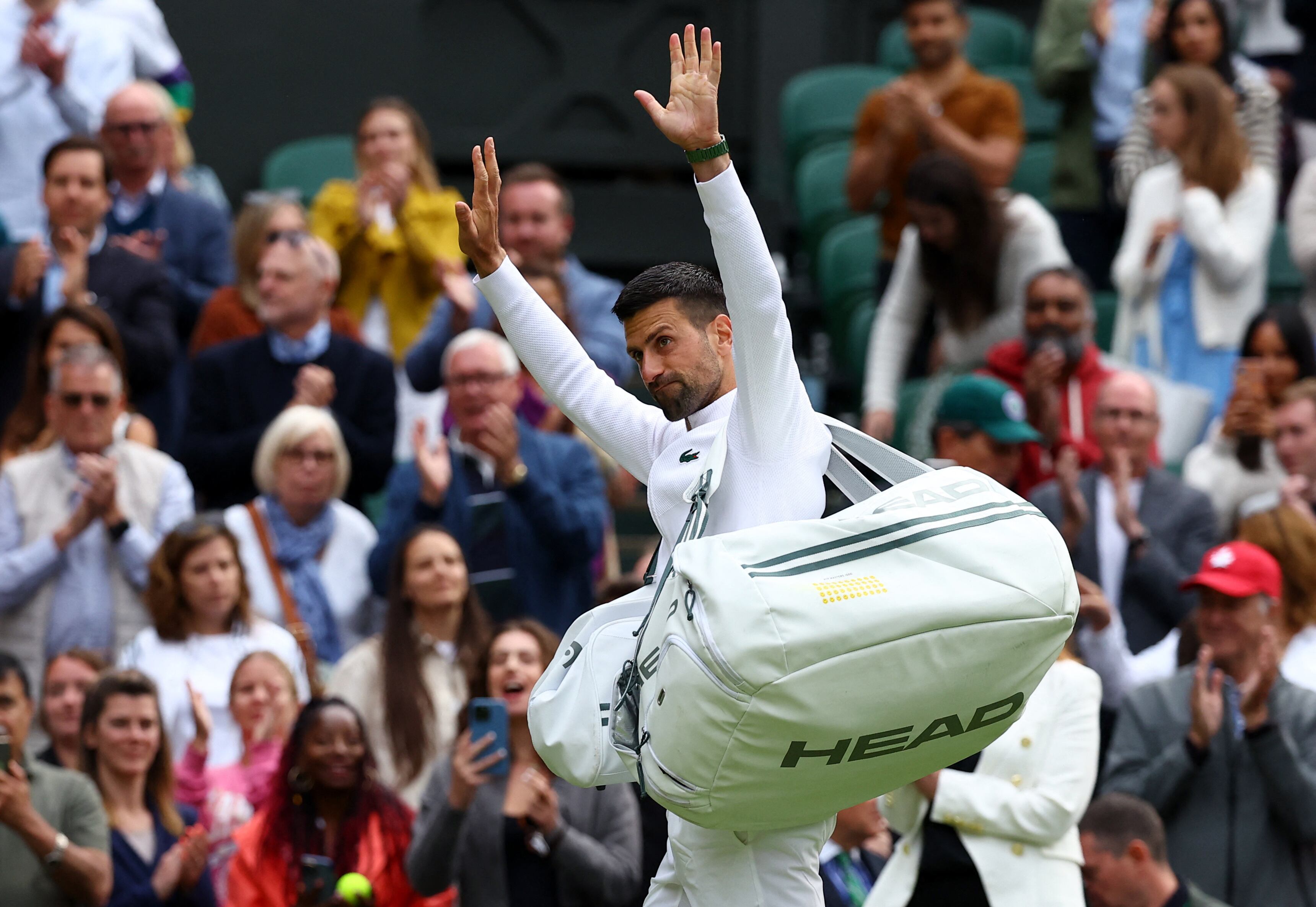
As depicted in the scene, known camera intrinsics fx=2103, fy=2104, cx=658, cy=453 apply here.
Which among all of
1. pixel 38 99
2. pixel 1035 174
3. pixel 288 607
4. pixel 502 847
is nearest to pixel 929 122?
pixel 1035 174

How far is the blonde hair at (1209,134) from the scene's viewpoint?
9109mm

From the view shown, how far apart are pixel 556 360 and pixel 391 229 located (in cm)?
494

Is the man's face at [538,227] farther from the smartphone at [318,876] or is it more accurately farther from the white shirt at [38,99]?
the smartphone at [318,876]

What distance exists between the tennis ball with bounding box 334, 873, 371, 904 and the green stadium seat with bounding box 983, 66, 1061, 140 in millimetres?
7133

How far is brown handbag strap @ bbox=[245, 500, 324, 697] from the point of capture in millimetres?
7301

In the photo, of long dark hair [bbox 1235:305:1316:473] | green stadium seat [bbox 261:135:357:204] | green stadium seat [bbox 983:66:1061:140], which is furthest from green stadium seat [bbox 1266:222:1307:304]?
green stadium seat [bbox 261:135:357:204]

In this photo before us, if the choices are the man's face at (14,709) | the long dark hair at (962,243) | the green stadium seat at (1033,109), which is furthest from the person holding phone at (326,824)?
the green stadium seat at (1033,109)

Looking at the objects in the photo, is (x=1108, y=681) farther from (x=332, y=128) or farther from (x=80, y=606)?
(x=332, y=128)

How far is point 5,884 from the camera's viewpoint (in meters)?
6.11

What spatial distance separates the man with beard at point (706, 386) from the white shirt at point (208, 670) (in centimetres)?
274

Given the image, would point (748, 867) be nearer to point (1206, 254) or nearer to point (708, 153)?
point (708, 153)

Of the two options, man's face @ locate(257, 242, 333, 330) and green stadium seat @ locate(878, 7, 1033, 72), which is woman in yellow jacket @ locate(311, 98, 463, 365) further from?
green stadium seat @ locate(878, 7, 1033, 72)

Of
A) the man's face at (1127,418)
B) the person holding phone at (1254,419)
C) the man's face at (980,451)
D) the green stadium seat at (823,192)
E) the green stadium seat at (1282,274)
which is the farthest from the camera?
the green stadium seat at (823,192)

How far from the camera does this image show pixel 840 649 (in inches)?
147
